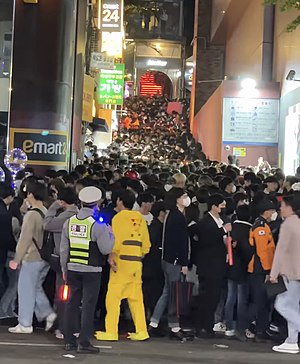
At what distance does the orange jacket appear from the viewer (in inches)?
350

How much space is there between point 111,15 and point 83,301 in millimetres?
23847

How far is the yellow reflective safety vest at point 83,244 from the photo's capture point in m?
8.02

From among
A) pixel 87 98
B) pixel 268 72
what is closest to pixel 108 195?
pixel 87 98

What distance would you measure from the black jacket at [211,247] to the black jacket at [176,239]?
0.81 feet

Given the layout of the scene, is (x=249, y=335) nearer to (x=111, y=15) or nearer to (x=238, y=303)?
(x=238, y=303)

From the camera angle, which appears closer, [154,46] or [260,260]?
[260,260]

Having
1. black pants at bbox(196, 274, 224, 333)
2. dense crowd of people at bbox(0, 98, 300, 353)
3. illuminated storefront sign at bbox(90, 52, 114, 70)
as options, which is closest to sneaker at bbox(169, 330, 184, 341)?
dense crowd of people at bbox(0, 98, 300, 353)

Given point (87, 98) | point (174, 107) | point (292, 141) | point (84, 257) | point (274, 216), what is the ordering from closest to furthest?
point (84, 257)
point (274, 216)
point (292, 141)
point (87, 98)
point (174, 107)

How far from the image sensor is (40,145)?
15602 millimetres

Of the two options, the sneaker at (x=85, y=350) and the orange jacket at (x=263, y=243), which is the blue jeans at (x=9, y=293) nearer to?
the sneaker at (x=85, y=350)

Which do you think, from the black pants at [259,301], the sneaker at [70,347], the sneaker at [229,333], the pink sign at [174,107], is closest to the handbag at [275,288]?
the black pants at [259,301]

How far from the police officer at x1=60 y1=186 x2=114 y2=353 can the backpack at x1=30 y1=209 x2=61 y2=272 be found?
22.8 inches

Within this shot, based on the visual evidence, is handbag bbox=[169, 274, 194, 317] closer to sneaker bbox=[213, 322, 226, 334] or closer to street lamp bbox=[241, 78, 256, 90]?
sneaker bbox=[213, 322, 226, 334]

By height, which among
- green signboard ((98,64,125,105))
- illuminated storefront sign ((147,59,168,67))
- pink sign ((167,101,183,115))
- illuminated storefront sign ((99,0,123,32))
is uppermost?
illuminated storefront sign ((147,59,168,67))
